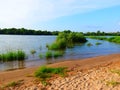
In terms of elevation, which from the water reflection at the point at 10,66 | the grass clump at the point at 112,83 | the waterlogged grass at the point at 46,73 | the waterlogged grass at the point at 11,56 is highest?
the grass clump at the point at 112,83

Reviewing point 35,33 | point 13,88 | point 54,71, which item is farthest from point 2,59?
point 35,33

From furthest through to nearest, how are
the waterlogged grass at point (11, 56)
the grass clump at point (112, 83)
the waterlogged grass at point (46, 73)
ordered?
the waterlogged grass at point (11, 56) → the waterlogged grass at point (46, 73) → the grass clump at point (112, 83)

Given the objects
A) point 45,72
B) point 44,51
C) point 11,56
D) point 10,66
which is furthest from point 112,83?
A: point 44,51

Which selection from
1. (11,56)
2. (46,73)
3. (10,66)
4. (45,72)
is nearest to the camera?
(46,73)

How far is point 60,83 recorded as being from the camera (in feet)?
30.3

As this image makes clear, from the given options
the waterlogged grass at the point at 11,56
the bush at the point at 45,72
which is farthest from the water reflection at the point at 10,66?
the bush at the point at 45,72

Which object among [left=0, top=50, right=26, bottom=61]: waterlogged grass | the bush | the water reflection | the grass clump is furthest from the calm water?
the grass clump

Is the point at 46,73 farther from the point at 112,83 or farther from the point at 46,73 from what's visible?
the point at 112,83

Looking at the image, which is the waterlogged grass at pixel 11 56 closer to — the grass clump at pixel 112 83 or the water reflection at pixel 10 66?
the water reflection at pixel 10 66

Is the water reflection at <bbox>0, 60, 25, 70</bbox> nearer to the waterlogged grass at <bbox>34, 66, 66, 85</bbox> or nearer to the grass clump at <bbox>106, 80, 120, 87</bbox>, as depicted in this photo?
the waterlogged grass at <bbox>34, 66, 66, 85</bbox>

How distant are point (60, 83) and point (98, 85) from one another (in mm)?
1569

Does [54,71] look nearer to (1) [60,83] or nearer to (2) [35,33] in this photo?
A: (1) [60,83]

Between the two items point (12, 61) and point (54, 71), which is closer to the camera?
point (54, 71)

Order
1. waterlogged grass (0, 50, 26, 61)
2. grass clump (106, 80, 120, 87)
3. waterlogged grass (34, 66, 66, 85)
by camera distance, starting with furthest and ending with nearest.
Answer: waterlogged grass (0, 50, 26, 61)
waterlogged grass (34, 66, 66, 85)
grass clump (106, 80, 120, 87)
